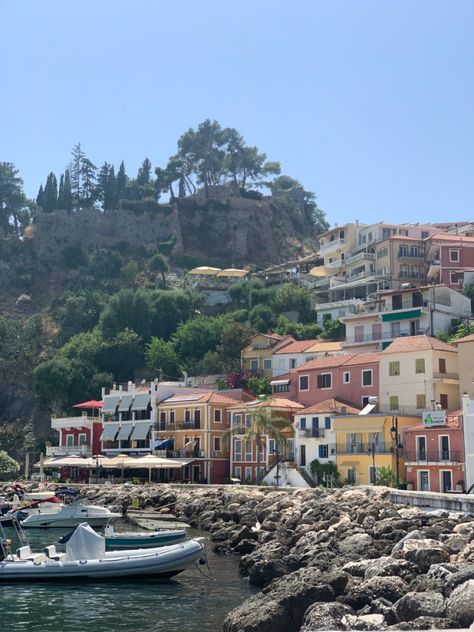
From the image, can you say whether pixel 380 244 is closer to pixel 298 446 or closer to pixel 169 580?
pixel 298 446

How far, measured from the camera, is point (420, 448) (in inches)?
1802

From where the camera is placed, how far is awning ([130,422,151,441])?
6900 cm

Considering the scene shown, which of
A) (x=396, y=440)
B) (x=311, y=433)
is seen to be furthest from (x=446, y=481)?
(x=311, y=433)

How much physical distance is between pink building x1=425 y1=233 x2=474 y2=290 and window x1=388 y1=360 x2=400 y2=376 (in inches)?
923

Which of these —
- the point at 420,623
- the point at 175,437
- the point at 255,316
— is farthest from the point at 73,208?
the point at 420,623

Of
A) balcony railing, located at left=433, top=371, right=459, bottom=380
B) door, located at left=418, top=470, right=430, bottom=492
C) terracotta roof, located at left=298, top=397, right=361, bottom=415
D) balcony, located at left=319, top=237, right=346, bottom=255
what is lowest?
door, located at left=418, top=470, right=430, bottom=492

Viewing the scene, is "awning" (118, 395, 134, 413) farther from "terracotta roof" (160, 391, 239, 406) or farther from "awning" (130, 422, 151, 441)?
"terracotta roof" (160, 391, 239, 406)

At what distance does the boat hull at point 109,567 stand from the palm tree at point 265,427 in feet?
86.5

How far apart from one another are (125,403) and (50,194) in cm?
6320

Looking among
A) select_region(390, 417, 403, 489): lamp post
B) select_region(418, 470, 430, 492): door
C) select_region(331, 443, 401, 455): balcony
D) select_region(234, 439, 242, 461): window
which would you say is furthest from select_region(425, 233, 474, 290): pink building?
select_region(418, 470, 430, 492): door

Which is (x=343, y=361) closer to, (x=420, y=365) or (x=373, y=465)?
(x=420, y=365)

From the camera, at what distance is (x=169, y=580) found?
1170 inches

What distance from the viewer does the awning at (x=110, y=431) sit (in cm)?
7169

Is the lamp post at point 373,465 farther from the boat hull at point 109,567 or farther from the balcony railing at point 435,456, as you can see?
the boat hull at point 109,567
